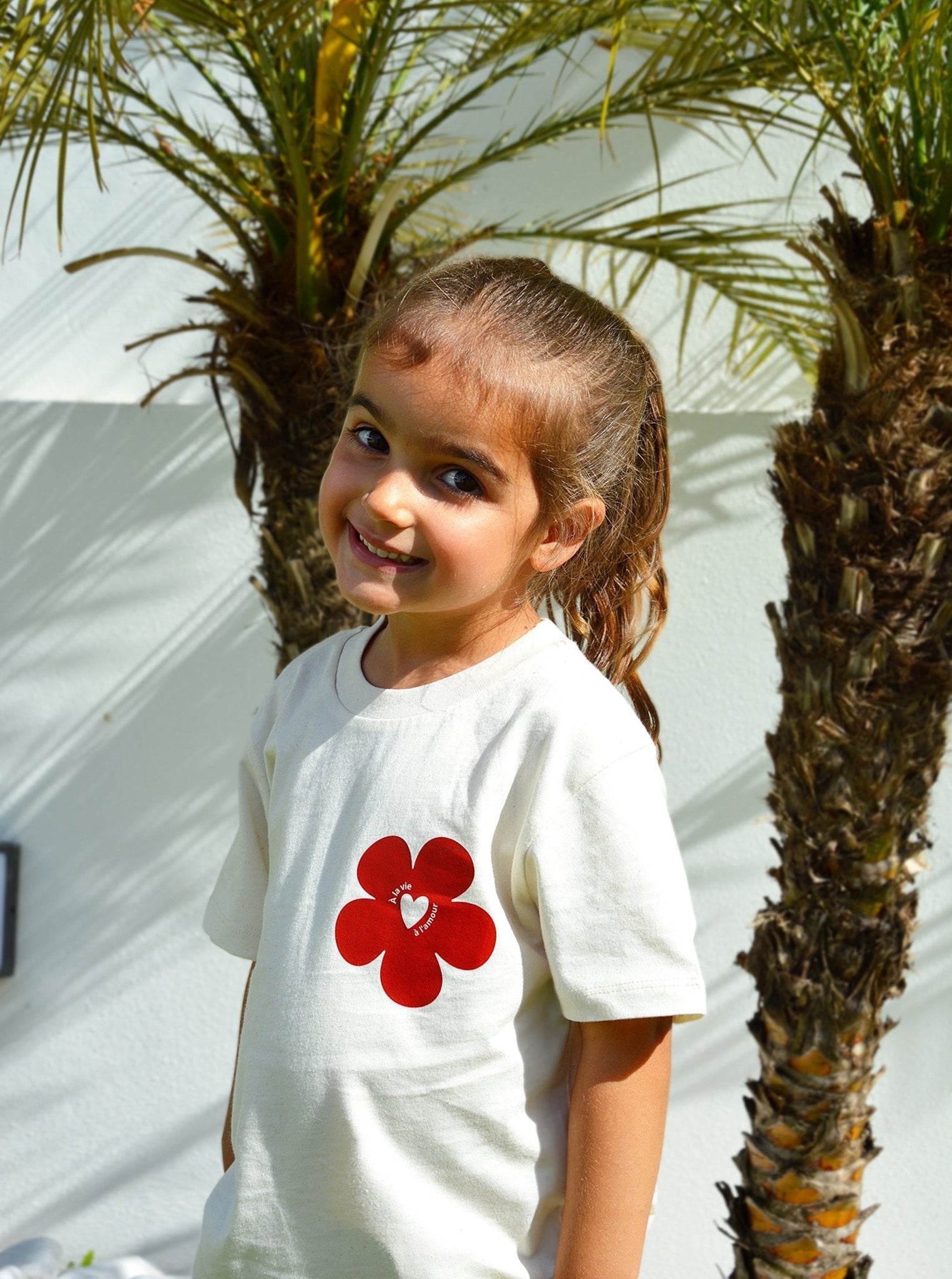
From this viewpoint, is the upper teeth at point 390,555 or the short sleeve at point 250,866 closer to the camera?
the upper teeth at point 390,555

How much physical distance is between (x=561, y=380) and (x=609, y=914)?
1.38ft

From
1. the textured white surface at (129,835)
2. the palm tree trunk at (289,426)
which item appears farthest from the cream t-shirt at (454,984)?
the textured white surface at (129,835)

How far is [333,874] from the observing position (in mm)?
1018

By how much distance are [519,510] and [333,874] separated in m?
0.32

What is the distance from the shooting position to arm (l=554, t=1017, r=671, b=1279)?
0.95m

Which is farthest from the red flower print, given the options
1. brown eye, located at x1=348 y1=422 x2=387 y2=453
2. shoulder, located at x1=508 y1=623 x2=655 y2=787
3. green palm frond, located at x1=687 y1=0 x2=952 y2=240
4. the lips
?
green palm frond, located at x1=687 y1=0 x2=952 y2=240

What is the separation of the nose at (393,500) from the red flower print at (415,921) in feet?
0.80

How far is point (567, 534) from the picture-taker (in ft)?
3.58

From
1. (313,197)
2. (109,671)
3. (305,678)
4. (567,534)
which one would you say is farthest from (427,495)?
(109,671)

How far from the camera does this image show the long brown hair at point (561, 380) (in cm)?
102

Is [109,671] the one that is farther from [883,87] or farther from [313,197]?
[883,87]

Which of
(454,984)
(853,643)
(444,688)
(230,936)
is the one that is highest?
(444,688)

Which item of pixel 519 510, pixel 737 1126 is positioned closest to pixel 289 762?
pixel 519 510

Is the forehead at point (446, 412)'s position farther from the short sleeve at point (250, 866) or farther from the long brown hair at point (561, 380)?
the short sleeve at point (250, 866)
